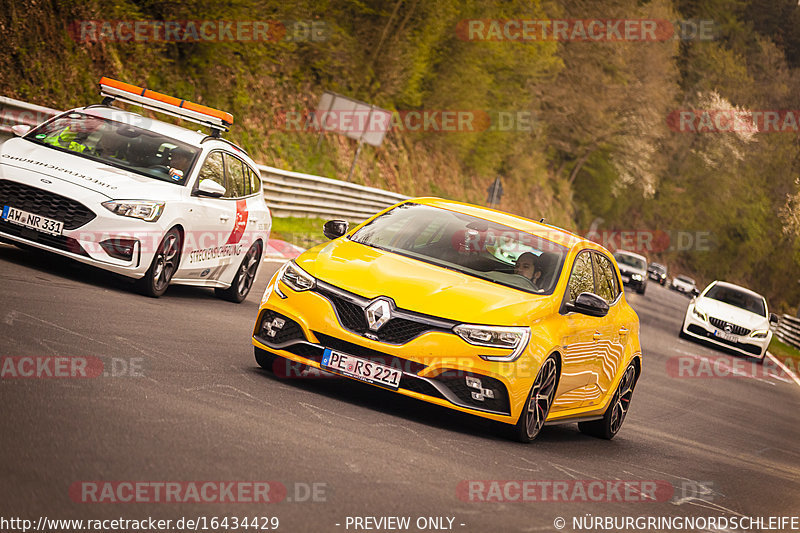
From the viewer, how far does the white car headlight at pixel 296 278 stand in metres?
8.52

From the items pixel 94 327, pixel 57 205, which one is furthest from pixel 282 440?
pixel 57 205

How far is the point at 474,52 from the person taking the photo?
157 feet

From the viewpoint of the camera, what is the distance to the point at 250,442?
257 inches

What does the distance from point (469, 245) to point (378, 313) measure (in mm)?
1597

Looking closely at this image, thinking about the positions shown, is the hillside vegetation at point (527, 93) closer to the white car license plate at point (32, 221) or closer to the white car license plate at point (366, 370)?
the white car license plate at point (32, 221)

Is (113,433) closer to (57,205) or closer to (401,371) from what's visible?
(401,371)

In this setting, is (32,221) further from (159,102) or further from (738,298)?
(738,298)

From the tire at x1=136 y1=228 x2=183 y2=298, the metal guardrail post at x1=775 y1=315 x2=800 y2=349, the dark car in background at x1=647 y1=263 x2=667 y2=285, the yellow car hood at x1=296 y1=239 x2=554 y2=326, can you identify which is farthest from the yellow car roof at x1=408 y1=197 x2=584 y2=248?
the dark car in background at x1=647 y1=263 x2=667 y2=285

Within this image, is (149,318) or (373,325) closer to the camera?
(373,325)

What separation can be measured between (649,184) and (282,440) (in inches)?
3132

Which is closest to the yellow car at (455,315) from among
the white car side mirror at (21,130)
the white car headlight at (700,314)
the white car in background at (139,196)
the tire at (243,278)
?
the white car in background at (139,196)

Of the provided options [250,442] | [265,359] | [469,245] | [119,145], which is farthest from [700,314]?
[250,442]

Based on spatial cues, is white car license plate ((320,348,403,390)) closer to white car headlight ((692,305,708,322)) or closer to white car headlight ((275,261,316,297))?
A: white car headlight ((275,261,316,297))

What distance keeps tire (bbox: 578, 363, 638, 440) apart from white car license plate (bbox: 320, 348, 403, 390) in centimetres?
306
